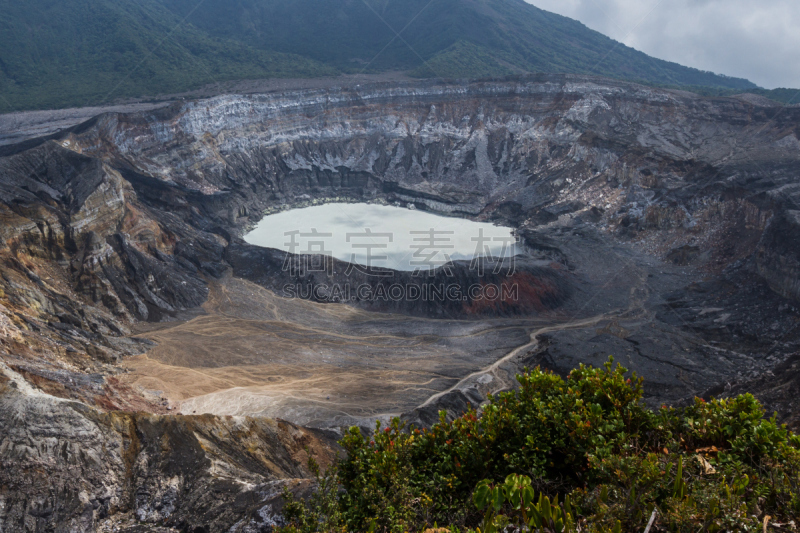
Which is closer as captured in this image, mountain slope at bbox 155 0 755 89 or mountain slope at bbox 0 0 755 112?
mountain slope at bbox 0 0 755 112

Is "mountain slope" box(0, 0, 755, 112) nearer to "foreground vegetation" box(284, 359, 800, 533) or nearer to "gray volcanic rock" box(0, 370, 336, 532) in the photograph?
"gray volcanic rock" box(0, 370, 336, 532)

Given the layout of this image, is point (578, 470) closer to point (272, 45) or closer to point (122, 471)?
point (122, 471)

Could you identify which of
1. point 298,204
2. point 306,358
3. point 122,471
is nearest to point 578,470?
point 122,471

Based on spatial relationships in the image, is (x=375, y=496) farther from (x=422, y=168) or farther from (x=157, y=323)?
(x=422, y=168)

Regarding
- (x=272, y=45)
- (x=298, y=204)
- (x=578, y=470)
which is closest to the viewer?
(x=578, y=470)

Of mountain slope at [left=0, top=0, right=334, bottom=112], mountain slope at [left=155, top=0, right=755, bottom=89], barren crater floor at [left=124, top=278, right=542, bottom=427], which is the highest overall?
mountain slope at [left=155, top=0, right=755, bottom=89]

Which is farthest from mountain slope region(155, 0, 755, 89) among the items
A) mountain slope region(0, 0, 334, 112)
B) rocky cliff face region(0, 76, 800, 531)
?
rocky cliff face region(0, 76, 800, 531)

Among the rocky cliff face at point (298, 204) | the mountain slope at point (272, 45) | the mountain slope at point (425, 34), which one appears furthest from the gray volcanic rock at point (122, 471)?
the mountain slope at point (425, 34)

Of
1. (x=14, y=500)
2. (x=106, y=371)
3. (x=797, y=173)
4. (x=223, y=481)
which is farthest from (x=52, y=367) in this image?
(x=797, y=173)
